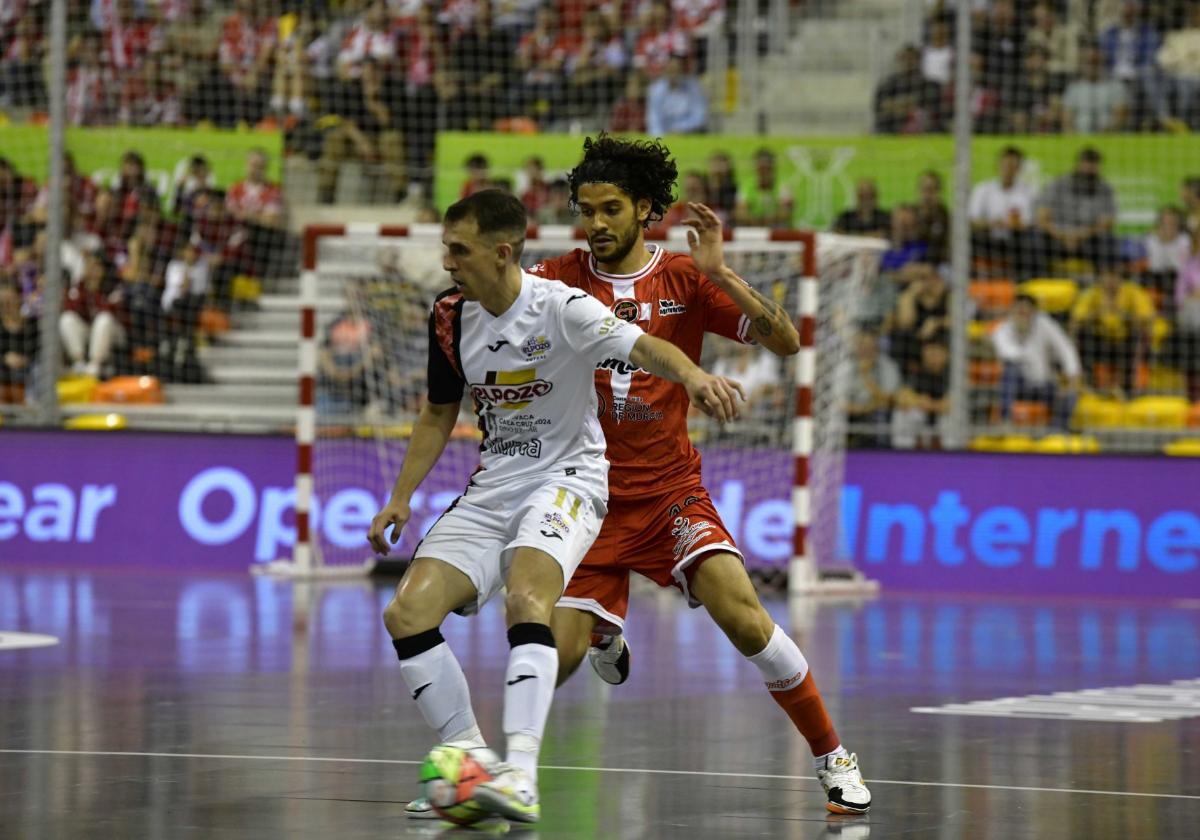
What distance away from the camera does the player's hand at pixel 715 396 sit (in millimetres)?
6004

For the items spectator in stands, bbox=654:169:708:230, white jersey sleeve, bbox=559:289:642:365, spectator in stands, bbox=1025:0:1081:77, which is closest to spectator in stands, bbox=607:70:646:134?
spectator in stands, bbox=654:169:708:230

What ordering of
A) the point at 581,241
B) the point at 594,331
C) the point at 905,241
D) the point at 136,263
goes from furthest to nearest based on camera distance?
the point at 136,263, the point at 905,241, the point at 581,241, the point at 594,331

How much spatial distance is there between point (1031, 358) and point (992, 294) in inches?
45.3

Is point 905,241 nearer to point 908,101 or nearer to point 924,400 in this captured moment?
point 924,400

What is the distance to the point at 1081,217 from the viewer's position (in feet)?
61.1

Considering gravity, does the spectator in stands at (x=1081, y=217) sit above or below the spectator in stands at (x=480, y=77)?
below

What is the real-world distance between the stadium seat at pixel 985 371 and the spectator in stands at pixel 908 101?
295cm

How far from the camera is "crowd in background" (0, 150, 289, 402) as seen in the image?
19469 mm

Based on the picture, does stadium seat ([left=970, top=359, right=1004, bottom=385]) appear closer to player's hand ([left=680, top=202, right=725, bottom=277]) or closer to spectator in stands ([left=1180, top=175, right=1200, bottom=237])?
spectator in stands ([left=1180, top=175, right=1200, bottom=237])

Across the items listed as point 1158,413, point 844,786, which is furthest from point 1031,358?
point 844,786

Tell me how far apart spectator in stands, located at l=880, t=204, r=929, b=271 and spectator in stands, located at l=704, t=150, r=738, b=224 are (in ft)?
5.04

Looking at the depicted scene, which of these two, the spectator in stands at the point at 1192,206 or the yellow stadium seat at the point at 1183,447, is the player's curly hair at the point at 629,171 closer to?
the yellow stadium seat at the point at 1183,447

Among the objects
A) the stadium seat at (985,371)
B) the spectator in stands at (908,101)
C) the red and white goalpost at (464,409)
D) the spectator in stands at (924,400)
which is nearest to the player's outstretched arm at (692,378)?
the red and white goalpost at (464,409)

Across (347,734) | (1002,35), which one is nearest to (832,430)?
(1002,35)
